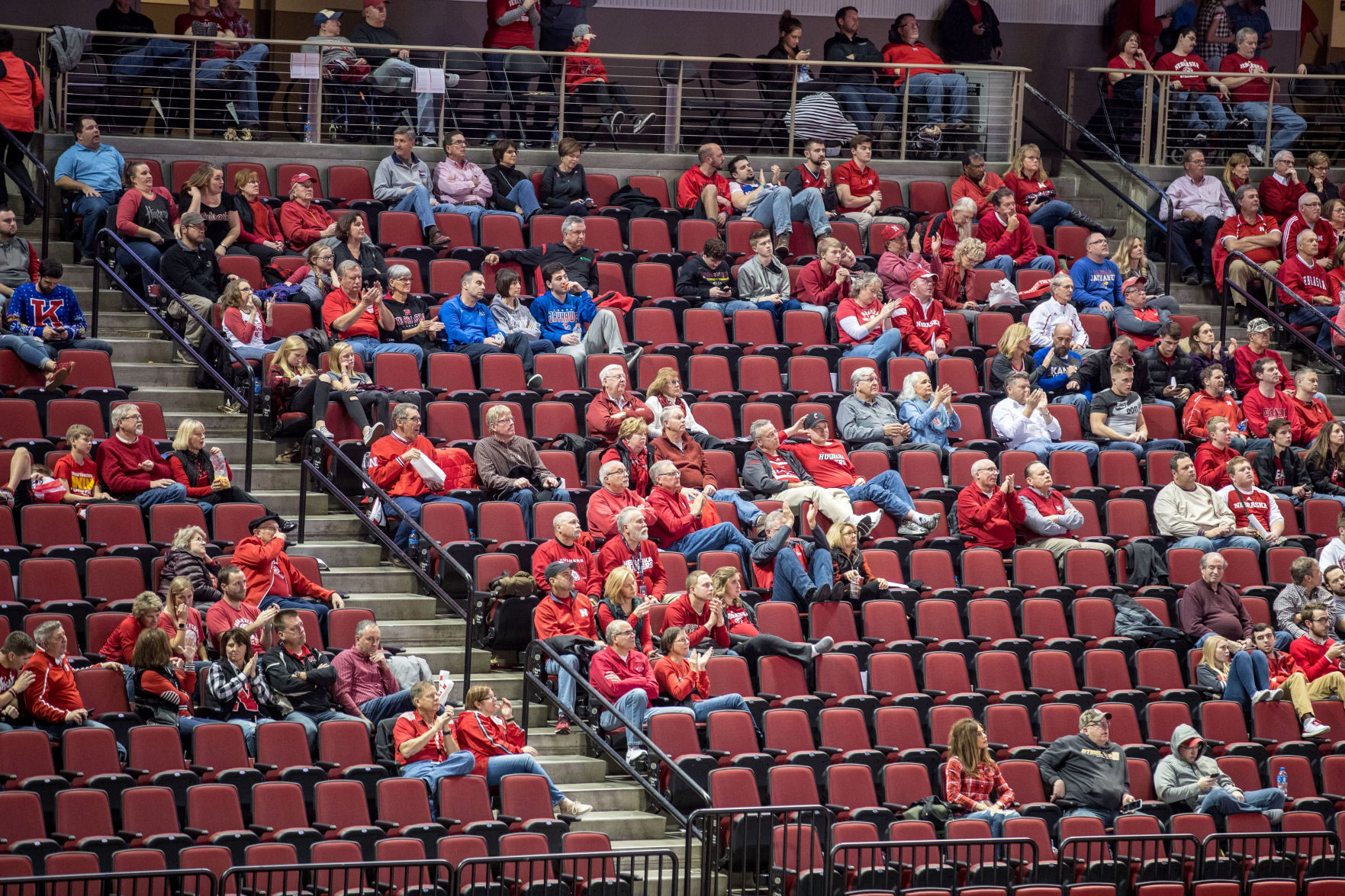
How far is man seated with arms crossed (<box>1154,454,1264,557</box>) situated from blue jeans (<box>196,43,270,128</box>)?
7434 mm

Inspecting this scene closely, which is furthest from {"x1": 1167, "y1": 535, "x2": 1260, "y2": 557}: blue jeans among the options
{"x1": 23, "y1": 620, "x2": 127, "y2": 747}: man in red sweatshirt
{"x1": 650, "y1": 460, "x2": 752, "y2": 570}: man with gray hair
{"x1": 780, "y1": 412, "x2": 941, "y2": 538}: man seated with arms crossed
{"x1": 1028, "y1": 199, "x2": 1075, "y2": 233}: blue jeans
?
{"x1": 23, "y1": 620, "x2": 127, "y2": 747}: man in red sweatshirt

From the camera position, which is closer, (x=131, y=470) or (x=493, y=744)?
(x=493, y=744)

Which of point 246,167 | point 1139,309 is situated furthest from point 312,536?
Answer: point 1139,309

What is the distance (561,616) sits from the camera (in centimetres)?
994

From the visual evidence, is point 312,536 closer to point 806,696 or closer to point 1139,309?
point 806,696

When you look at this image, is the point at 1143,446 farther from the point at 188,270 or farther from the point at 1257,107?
the point at 188,270

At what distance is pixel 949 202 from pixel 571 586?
6460 mm

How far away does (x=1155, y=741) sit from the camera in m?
10.4

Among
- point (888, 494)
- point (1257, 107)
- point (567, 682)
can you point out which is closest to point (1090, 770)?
point (888, 494)

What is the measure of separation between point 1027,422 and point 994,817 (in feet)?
12.7

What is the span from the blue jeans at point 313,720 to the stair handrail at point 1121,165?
8380 millimetres

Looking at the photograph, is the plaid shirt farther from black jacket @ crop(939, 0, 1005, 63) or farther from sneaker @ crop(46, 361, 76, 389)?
black jacket @ crop(939, 0, 1005, 63)

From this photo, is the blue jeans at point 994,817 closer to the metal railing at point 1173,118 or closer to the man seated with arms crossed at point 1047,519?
the man seated with arms crossed at point 1047,519

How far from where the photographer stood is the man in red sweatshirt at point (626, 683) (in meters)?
9.46
